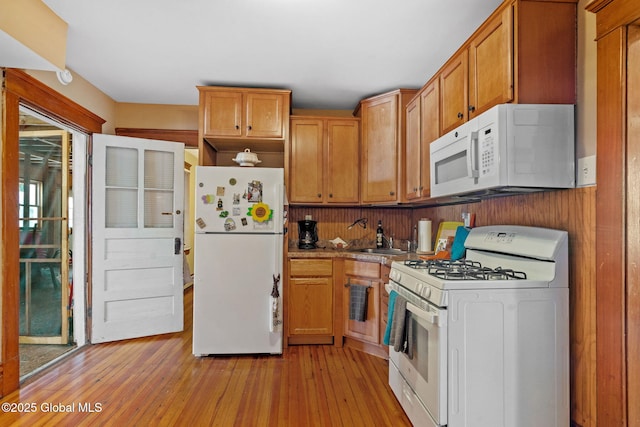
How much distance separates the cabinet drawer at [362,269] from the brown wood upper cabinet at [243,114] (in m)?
1.31

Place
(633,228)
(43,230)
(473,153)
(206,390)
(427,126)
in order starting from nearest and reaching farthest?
(633,228) < (473,153) < (206,390) < (427,126) < (43,230)

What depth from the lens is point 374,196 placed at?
315 cm

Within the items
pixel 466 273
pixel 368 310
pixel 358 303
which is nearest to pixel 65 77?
pixel 358 303

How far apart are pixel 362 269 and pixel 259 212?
3.33 ft

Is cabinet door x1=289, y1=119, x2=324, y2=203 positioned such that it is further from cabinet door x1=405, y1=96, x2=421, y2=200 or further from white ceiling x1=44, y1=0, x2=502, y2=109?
cabinet door x1=405, y1=96, x2=421, y2=200

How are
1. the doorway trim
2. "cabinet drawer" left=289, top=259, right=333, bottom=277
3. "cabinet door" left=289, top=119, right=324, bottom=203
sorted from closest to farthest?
the doorway trim
"cabinet drawer" left=289, top=259, right=333, bottom=277
"cabinet door" left=289, top=119, right=324, bottom=203

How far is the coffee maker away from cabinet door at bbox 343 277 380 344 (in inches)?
23.7

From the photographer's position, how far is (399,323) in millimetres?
1858

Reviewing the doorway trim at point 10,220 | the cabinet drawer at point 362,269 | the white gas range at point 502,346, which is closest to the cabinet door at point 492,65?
the white gas range at point 502,346

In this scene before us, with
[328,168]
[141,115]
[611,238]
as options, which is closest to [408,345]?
[611,238]

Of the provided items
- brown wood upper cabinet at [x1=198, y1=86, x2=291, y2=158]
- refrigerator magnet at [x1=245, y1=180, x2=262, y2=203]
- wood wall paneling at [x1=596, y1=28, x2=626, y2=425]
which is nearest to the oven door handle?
wood wall paneling at [x1=596, y1=28, x2=626, y2=425]

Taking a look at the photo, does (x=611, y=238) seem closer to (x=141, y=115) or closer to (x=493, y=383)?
(x=493, y=383)

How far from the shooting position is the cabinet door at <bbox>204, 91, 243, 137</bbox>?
3000mm

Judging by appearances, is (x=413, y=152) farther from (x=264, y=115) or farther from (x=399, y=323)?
(x=399, y=323)
